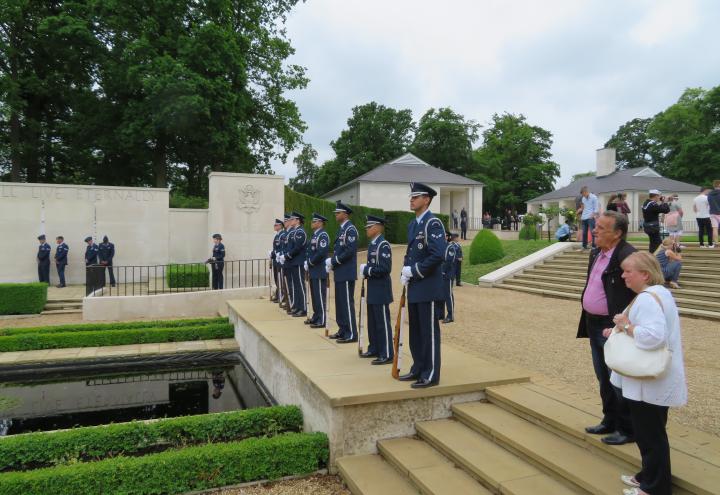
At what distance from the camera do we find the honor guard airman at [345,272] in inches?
275

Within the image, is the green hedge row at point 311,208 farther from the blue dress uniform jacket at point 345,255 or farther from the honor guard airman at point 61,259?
the blue dress uniform jacket at point 345,255

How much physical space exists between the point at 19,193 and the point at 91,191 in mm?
2204

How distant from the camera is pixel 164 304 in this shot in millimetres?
13227

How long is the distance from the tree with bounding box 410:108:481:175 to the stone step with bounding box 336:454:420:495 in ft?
167

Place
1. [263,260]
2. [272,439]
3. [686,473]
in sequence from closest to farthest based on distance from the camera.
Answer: [686,473], [272,439], [263,260]

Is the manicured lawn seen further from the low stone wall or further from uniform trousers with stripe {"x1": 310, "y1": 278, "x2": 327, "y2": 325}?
uniform trousers with stripe {"x1": 310, "y1": 278, "x2": 327, "y2": 325}

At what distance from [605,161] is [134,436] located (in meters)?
43.4

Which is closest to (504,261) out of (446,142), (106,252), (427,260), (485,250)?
(485,250)

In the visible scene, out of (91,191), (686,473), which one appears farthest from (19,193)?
(686,473)

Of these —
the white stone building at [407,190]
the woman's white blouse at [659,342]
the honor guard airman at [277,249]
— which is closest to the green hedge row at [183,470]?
the woman's white blouse at [659,342]

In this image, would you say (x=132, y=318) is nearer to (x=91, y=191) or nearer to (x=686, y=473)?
(x=91, y=191)

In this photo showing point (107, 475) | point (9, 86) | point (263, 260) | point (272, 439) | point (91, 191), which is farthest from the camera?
point (9, 86)

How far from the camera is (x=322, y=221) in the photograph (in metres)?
8.20

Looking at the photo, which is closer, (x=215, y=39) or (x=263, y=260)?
(x=263, y=260)
